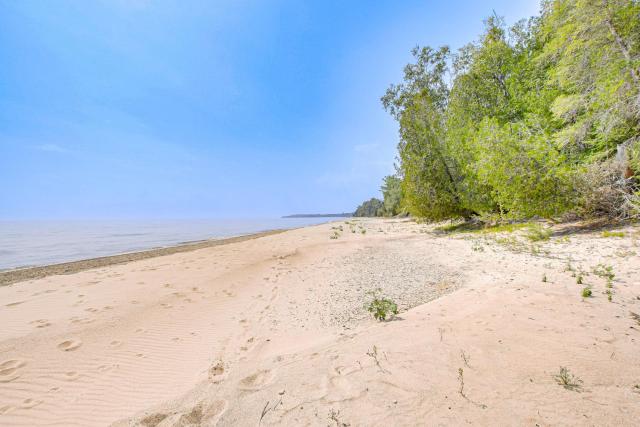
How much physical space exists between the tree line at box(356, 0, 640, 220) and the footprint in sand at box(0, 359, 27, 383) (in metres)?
17.5

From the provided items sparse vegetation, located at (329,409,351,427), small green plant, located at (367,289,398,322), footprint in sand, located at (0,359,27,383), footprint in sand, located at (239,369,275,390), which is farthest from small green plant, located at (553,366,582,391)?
footprint in sand, located at (0,359,27,383)

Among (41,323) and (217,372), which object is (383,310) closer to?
(217,372)

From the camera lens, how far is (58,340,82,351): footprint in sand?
5.35 meters

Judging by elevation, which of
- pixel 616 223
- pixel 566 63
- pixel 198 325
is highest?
pixel 566 63

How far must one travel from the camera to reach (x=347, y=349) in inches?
163

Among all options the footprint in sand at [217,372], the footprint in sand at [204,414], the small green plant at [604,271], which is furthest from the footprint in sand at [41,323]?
the small green plant at [604,271]

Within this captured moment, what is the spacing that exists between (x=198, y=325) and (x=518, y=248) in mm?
11484

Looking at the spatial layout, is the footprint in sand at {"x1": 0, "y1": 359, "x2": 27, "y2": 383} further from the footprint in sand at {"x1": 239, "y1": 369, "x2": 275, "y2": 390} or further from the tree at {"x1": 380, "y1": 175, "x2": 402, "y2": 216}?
the tree at {"x1": 380, "y1": 175, "x2": 402, "y2": 216}

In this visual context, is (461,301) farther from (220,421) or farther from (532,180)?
(532,180)

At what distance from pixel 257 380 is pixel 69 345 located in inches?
193

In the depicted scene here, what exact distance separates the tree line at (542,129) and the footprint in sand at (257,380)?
545 inches

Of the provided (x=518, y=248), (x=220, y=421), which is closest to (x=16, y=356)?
(x=220, y=421)

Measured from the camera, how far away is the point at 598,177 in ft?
36.9

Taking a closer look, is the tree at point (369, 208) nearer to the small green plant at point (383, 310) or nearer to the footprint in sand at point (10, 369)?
the small green plant at point (383, 310)
